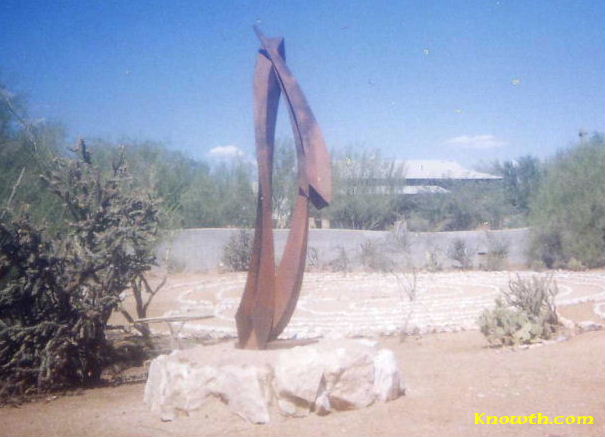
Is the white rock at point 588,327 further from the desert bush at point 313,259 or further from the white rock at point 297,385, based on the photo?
the desert bush at point 313,259

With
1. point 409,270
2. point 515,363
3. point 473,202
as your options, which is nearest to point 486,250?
point 409,270

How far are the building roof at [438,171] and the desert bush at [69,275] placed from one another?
83.8 feet

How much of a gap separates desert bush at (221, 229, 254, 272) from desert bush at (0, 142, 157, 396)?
12.3 metres

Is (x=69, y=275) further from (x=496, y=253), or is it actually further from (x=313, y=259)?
(x=496, y=253)

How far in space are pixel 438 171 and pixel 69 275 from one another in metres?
32.6

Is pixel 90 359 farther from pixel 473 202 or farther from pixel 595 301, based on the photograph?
pixel 473 202

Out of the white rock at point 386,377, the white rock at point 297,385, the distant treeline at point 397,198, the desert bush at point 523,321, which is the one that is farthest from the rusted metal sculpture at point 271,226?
the distant treeline at point 397,198

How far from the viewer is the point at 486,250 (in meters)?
20.8

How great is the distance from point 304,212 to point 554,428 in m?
2.90

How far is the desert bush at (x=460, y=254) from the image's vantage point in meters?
20.0

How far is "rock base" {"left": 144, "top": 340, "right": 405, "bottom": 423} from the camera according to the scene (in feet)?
15.1

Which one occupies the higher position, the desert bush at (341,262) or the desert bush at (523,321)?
the desert bush at (341,262)

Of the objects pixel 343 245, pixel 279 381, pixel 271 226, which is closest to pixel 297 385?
pixel 279 381

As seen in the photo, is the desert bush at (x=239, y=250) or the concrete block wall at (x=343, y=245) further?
the concrete block wall at (x=343, y=245)
